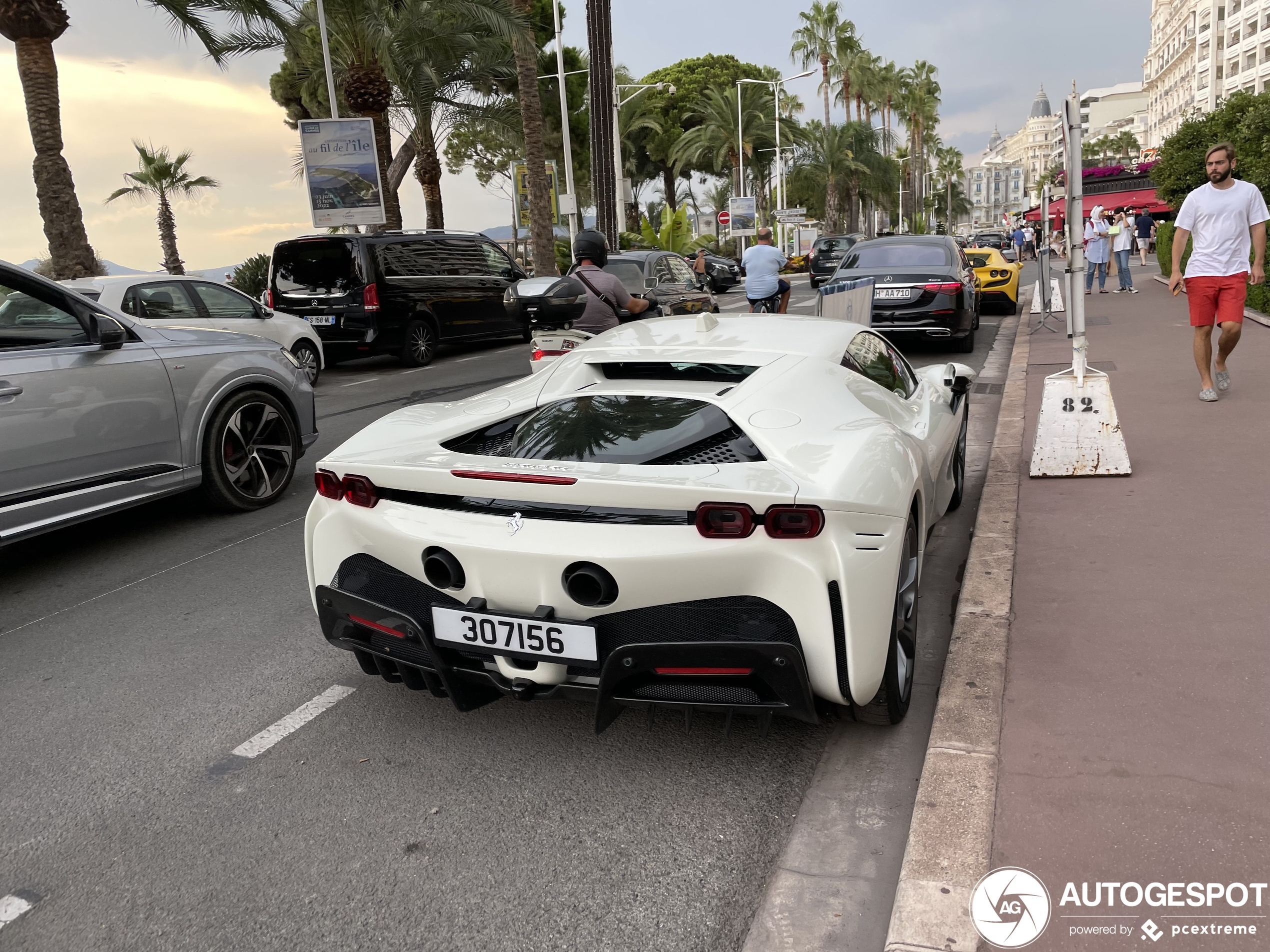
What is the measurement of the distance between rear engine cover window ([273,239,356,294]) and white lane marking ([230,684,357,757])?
11.1 metres

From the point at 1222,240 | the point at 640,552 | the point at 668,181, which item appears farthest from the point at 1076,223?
the point at 668,181

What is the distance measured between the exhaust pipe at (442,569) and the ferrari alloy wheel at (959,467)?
3.19 meters

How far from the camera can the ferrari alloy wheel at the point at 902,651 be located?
310cm

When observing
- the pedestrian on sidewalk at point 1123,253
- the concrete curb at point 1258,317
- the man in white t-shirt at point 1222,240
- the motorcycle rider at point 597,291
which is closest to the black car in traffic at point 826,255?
the pedestrian on sidewalk at point 1123,253

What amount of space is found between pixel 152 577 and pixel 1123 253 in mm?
20325

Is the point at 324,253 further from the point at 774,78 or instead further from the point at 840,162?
the point at 774,78

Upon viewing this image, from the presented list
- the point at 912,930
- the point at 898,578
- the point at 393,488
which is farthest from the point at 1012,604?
the point at 393,488

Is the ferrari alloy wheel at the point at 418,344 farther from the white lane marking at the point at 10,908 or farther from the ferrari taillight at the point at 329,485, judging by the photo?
the white lane marking at the point at 10,908

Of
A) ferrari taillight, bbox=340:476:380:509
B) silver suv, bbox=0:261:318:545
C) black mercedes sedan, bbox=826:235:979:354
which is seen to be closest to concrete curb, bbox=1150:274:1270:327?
black mercedes sedan, bbox=826:235:979:354

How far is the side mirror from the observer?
5355 millimetres

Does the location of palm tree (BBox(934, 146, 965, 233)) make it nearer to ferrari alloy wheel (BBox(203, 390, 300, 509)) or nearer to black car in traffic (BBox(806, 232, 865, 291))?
black car in traffic (BBox(806, 232, 865, 291))

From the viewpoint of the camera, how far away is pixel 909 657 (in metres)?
3.36

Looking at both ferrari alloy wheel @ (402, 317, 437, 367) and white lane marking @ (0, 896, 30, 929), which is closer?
white lane marking @ (0, 896, 30, 929)

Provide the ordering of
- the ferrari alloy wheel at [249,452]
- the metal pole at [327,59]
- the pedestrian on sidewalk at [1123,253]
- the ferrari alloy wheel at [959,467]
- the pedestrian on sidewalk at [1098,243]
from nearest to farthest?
the ferrari alloy wheel at [959,467] < the ferrari alloy wheel at [249,452] < the pedestrian on sidewalk at [1098,243] < the pedestrian on sidewalk at [1123,253] < the metal pole at [327,59]
